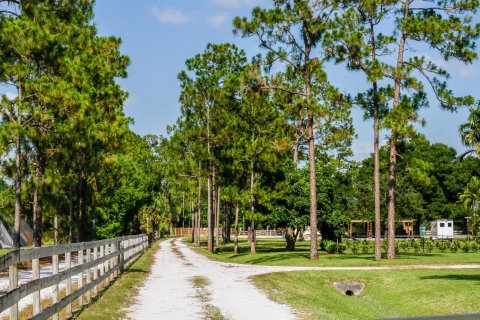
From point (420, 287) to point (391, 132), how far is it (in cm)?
1278

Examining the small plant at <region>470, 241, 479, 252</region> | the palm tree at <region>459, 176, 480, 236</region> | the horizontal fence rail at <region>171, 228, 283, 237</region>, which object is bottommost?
the horizontal fence rail at <region>171, 228, 283, 237</region>

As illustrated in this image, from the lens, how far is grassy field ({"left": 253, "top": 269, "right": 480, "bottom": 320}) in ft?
50.4

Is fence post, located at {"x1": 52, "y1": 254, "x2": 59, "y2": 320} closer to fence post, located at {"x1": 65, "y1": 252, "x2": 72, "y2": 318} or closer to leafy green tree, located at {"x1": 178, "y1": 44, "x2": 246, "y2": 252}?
fence post, located at {"x1": 65, "y1": 252, "x2": 72, "y2": 318}

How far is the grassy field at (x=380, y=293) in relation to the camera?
50.4 ft

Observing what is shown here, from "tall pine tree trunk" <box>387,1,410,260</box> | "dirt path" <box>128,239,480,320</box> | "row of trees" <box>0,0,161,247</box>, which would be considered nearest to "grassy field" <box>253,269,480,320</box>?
"dirt path" <box>128,239,480,320</box>

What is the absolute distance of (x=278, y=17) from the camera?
32.3m

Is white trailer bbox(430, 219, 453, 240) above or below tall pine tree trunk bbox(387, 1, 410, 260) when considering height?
below

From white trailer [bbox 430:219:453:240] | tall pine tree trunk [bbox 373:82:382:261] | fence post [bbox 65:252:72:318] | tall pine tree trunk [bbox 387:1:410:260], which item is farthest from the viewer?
white trailer [bbox 430:219:453:240]

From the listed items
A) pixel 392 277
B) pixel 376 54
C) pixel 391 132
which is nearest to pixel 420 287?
pixel 392 277

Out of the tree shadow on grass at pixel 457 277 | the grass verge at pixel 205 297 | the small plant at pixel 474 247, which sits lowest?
the small plant at pixel 474 247

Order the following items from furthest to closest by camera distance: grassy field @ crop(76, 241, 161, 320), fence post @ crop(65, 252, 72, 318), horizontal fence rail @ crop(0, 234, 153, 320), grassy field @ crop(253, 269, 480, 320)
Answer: grassy field @ crop(253, 269, 480, 320)
grassy field @ crop(76, 241, 161, 320)
fence post @ crop(65, 252, 72, 318)
horizontal fence rail @ crop(0, 234, 153, 320)

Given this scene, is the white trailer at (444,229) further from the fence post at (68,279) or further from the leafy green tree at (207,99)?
the fence post at (68,279)

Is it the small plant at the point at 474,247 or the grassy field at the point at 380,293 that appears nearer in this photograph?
the grassy field at the point at 380,293

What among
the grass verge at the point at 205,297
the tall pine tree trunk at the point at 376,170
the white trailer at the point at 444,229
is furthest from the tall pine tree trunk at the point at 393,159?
the white trailer at the point at 444,229
